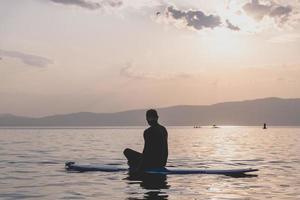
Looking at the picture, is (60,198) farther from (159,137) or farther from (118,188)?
(159,137)

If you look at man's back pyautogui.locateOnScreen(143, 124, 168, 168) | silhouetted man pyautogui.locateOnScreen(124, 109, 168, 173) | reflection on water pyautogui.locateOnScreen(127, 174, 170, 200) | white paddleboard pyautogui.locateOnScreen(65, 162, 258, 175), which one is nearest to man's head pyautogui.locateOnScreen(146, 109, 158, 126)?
silhouetted man pyautogui.locateOnScreen(124, 109, 168, 173)

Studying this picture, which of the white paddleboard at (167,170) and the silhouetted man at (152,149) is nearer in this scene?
the silhouetted man at (152,149)

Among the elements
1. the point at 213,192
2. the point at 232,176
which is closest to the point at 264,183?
the point at 232,176

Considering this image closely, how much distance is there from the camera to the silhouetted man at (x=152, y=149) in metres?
18.8

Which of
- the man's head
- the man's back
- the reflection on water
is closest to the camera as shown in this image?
the reflection on water

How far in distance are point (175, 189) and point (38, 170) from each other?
360 inches

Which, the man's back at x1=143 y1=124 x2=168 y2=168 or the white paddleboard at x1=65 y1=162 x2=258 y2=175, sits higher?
the man's back at x1=143 y1=124 x2=168 y2=168

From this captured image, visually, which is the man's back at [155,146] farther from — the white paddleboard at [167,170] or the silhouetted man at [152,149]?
the white paddleboard at [167,170]

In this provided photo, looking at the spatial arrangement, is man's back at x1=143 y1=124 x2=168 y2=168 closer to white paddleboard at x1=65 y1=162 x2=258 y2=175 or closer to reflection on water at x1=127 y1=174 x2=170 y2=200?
white paddleboard at x1=65 y1=162 x2=258 y2=175

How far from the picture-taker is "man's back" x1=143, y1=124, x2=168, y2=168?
1902cm

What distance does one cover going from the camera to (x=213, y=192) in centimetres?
1655

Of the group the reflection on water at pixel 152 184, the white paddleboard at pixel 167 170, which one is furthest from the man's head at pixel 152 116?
the white paddleboard at pixel 167 170

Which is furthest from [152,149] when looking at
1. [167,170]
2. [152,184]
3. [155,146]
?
[152,184]

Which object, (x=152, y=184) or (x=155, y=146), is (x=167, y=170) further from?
(x=152, y=184)
